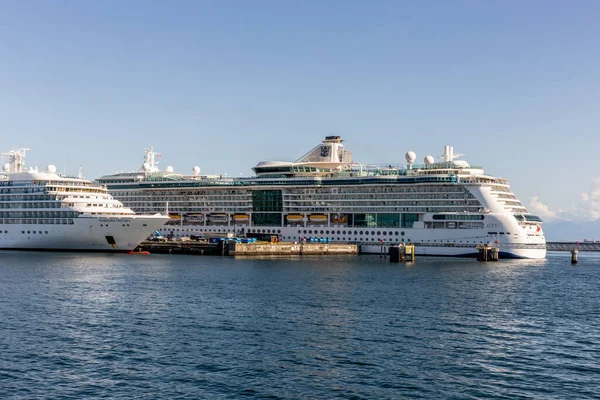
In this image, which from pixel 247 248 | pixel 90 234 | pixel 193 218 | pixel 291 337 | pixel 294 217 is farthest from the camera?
pixel 193 218

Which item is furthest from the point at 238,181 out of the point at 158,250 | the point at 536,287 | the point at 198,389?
the point at 198,389

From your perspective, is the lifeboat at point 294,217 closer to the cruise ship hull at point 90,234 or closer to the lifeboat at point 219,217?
the lifeboat at point 219,217

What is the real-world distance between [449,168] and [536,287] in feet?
168

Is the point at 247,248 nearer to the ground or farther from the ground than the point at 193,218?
nearer to the ground

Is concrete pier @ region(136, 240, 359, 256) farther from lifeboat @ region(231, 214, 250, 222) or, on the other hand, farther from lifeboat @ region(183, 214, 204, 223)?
lifeboat @ region(183, 214, 204, 223)

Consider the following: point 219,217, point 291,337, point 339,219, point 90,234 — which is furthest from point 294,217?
point 291,337

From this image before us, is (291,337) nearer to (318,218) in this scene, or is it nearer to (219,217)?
(318,218)

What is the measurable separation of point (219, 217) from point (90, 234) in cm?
3491

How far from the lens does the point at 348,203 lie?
126 meters

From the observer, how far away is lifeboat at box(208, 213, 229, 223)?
137 meters

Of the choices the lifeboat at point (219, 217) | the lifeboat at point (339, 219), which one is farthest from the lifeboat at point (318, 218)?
the lifeboat at point (219, 217)

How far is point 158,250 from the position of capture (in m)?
118

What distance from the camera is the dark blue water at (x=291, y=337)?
31.8 metres

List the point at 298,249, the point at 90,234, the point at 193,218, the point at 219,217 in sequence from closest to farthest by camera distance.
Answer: the point at 90,234, the point at 298,249, the point at 219,217, the point at 193,218
